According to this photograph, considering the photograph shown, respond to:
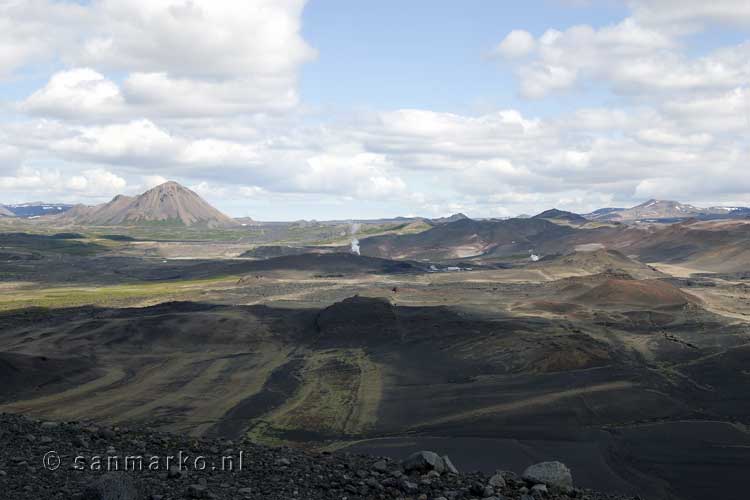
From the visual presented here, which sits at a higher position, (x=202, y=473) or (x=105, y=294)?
(x=202, y=473)

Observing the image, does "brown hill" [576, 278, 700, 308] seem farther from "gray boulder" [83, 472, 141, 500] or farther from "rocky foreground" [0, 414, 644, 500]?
"gray boulder" [83, 472, 141, 500]

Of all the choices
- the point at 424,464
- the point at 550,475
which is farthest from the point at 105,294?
the point at 550,475

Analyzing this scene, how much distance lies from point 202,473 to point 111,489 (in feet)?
11.4

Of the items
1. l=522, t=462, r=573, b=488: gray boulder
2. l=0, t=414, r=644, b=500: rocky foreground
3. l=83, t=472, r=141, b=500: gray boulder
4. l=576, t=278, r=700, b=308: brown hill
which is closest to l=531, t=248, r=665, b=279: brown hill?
l=576, t=278, r=700, b=308: brown hill

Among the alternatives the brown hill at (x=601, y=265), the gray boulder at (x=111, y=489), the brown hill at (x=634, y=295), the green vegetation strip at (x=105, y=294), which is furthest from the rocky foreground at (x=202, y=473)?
the brown hill at (x=601, y=265)

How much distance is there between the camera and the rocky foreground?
13320 millimetres

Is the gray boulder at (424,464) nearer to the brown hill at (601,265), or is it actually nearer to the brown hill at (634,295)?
the brown hill at (634,295)

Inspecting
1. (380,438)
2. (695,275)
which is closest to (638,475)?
(380,438)

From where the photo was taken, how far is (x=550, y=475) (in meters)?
18.0

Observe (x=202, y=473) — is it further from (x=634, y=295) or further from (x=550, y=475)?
(x=634, y=295)

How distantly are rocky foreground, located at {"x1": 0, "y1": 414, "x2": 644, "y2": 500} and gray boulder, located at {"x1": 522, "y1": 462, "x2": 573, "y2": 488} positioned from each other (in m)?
0.03

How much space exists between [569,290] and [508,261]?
3321 inches

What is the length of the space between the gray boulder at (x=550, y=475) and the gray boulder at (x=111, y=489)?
388 inches

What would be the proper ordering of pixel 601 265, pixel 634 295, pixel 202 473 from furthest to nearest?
pixel 601 265 → pixel 634 295 → pixel 202 473
